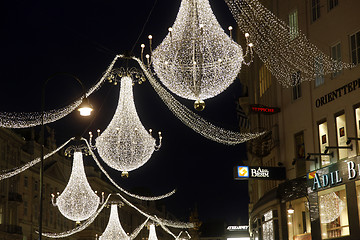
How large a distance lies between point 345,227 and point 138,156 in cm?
970

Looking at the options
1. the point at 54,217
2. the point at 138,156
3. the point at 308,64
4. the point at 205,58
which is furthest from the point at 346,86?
the point at 54,217

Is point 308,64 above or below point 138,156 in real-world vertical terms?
above

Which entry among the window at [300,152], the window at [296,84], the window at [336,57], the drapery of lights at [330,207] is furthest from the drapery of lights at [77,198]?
the window at [336,57]

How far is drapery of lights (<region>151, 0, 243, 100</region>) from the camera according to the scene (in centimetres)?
1287

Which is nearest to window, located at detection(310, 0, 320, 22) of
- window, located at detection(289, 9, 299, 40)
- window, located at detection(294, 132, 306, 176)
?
window, located at detection(289, 9, 299, 40)

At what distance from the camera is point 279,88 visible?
30.3 meters

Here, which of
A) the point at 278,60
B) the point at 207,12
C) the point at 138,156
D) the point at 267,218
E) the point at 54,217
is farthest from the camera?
the point at 54,217

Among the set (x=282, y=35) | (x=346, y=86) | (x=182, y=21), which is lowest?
(x=182, y=21)

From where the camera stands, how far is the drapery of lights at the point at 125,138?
1694 centimetres

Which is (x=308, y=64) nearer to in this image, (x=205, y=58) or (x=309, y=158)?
(x=309, y=158)

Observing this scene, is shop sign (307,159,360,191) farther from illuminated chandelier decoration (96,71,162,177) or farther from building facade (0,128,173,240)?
building facade (0,128,173,240)

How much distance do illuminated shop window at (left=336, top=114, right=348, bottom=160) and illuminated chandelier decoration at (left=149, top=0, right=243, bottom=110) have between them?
11.3 metres

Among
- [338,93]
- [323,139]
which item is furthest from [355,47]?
[323,139]

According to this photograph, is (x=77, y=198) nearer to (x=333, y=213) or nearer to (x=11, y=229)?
(x=333, y=213)
